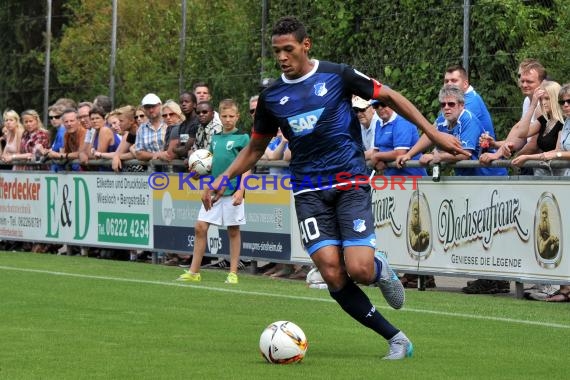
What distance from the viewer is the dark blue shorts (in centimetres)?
984

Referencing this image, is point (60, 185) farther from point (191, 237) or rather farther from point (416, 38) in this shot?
point (416, 38)

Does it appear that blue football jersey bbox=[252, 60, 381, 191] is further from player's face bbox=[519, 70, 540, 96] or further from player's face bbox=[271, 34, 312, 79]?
player's face bbox=[519, 70, 540, 96]

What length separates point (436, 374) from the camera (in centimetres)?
899

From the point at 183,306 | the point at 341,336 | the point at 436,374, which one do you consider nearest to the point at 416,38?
the point at 183,306

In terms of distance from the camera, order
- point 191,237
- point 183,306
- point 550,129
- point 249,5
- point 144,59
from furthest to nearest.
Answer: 1. point 144,59
2. point 249,5
3. point 191,237
4. point 550,129
5. point 183,306

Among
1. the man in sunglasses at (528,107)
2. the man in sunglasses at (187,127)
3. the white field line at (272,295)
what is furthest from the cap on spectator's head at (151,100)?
the man in sunglasses at (528,107)

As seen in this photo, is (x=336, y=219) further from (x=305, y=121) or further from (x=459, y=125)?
(x=459, y=125)

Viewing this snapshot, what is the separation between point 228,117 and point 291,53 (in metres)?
6.86

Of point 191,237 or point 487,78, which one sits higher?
point 487,78

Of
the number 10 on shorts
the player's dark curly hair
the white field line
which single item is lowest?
the white field line

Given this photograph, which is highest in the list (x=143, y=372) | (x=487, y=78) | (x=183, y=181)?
(x=487, y=78)

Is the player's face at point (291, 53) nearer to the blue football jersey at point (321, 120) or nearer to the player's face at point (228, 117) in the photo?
the blue football jersey at point (321, 120)

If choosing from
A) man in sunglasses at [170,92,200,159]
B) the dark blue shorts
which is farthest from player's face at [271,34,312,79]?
man in sunglasses at [170,92,200,159]

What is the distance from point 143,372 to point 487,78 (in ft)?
38.8
